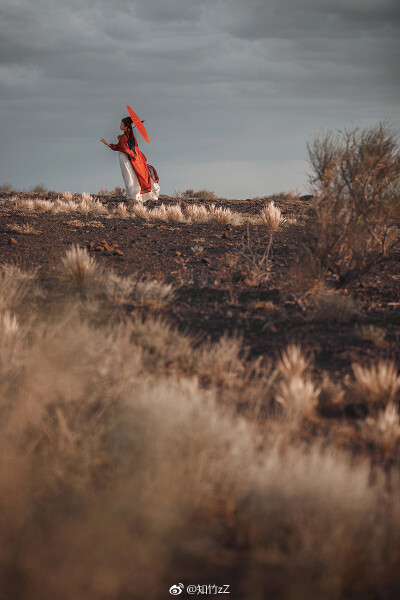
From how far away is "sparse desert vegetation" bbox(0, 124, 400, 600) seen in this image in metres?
2.29

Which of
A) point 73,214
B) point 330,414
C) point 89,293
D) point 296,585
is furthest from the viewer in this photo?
point 73,214

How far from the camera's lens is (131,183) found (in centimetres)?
2106

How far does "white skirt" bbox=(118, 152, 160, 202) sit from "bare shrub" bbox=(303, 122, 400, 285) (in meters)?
Answer: 13.4

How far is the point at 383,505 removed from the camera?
2705 mm

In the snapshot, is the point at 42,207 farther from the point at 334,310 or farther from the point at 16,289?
the point at 334,310

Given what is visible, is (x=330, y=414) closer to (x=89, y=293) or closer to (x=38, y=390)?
(x=38, y=390)

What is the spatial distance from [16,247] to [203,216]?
8.44 m

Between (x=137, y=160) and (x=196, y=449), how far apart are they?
18.6m

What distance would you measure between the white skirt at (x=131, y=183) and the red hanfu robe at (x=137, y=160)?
7.8 inches

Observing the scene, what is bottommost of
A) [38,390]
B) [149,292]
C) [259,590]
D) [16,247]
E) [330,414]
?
[259,590]

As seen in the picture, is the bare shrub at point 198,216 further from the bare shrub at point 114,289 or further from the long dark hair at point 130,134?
the bare shrub at point 114,289

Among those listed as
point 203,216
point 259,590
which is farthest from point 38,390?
point 203,216

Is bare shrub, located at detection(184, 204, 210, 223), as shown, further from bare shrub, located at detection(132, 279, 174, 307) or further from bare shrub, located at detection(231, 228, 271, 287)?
bare shrub, located at detection(132, 279, 174, 307)

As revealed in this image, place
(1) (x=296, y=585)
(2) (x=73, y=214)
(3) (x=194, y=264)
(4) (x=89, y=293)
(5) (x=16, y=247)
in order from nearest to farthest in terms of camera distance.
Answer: (1) (x=296, y=585), (4) (x=89, y=293), (3) (x=194, y=264), (5) (x=16, y=247), (2) (x=73, y=214)
